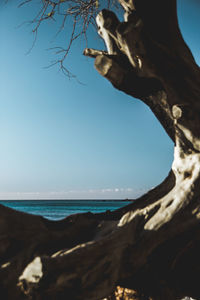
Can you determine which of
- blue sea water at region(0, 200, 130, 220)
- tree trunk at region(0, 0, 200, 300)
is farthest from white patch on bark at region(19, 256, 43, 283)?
blue sea water at region(0, 200, 130, 220)

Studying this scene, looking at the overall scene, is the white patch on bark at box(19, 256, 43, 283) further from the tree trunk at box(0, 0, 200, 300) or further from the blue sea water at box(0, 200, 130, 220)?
the blue sea water at box(0, 200, 130, 220)

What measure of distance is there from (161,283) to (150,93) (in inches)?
71.8

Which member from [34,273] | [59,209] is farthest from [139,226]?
[59,209]

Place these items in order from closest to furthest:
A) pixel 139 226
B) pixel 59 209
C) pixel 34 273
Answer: pixel 34 273 → pixel 139 226 → pixel 59 209

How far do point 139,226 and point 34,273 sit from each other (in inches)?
35.4

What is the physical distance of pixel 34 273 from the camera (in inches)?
61.0

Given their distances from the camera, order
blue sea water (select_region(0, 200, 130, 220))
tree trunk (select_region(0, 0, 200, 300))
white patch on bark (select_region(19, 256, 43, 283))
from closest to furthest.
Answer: white patch on bark (select_region(19, 256, 43, 283))
tree trunk (select_region(0, 0, 200, 300))
blue sea water (select_region(0, 200, 130, 220))

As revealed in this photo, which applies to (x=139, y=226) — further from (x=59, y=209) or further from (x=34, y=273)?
(x=59, y=209)

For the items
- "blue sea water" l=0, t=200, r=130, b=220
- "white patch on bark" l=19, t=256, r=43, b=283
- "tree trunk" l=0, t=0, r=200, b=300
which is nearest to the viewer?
"white patch on bark" l=19, t=256, r=43, b=283

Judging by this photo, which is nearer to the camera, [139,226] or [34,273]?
[34,273]

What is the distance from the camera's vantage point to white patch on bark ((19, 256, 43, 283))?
1.53m

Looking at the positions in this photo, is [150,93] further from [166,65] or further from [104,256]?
[104,256]

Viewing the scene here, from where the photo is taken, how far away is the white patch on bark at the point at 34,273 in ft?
5.02

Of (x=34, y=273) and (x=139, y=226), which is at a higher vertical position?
(x=34, y=273)
